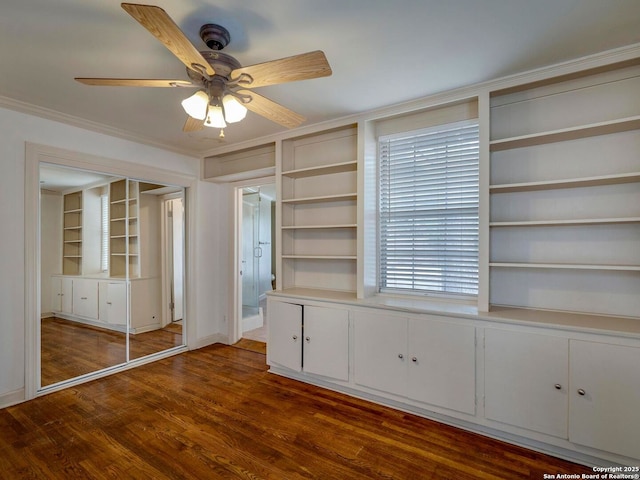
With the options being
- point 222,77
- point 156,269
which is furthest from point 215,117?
point 156,269

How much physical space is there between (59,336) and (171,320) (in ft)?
3.61

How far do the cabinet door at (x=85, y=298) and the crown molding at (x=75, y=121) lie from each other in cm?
149

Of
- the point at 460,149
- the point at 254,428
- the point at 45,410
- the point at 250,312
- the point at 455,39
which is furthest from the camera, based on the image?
the point at 250,312

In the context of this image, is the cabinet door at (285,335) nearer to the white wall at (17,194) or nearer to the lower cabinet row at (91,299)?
the lower cabinet row at (91,299)

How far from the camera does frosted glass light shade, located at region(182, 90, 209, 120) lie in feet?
5.83

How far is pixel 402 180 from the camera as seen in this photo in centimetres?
306

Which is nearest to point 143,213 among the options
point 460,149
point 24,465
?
point 24,465

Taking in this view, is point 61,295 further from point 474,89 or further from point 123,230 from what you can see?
point 474,89

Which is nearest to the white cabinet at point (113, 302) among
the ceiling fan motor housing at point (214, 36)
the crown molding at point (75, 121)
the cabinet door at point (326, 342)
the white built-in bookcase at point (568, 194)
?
the crown molding at point (75, 121)

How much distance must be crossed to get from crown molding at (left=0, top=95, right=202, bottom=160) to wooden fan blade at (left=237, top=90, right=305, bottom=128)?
202cm

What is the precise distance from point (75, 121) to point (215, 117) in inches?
81.1

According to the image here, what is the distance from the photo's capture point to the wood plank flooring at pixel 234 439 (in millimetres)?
1908

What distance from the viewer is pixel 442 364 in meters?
2.38

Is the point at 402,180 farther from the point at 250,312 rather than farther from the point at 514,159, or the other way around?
the point at 250,312
